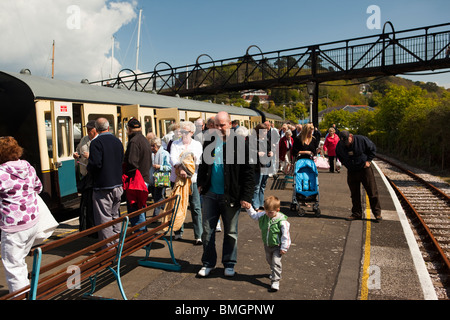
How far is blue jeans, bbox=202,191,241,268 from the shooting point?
4.87m

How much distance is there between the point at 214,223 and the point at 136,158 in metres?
1.83

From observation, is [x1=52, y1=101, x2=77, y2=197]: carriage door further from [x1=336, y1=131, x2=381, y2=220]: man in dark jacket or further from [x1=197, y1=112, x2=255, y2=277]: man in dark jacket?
[x1=336, y1=131, x2=381, y2=220]: man in dark jacket

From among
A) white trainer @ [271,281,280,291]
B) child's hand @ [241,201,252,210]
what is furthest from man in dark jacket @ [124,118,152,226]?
white trainer @ [271,281,280,291]

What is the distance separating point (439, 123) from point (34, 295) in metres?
22.2

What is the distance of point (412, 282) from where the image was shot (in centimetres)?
482

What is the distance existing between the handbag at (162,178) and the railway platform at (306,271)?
998mm

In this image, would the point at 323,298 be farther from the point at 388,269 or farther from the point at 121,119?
the point at 121,119

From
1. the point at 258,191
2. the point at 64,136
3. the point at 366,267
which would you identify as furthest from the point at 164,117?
the point at 366,267

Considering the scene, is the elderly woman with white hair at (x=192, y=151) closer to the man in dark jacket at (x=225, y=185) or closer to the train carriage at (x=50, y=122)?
the man in dark jacket at (x=225, y=185)

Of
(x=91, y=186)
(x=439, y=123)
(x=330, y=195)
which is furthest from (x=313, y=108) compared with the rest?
(x=91, y=186)

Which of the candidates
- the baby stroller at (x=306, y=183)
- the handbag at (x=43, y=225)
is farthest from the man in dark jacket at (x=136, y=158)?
the baby stroller at (x=306, y=183)

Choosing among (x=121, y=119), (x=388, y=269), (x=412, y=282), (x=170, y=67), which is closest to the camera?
(x=412, y=282)

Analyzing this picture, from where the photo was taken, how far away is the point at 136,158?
19.7 ft

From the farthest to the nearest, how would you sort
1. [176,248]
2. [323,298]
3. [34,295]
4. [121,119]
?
[121,119] < [176,248] < [323,298] < [34,295]
